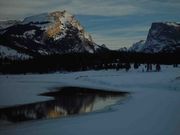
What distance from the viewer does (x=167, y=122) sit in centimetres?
2048

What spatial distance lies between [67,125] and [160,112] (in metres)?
7.13

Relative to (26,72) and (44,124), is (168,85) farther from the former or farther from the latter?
(26,72)

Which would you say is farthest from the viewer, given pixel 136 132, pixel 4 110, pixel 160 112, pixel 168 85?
pixel 168 85

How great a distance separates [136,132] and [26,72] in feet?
463

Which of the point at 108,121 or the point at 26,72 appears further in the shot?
the point at 26,72

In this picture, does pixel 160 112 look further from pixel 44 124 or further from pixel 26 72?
pixel 26 72

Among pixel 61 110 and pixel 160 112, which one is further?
pixel 61 110

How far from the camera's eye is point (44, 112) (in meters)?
28.8

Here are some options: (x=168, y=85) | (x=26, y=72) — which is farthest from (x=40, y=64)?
(x=168, y=85)

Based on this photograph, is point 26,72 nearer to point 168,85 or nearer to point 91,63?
point 91,63

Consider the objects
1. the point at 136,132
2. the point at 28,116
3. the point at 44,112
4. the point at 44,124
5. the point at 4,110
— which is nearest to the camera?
the point at 136,132

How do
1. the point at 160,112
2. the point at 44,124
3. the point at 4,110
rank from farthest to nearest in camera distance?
the point at 4,110 < the point at 160,112 < the point at 44,124

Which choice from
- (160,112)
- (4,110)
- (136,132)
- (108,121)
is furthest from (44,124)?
(4,110)

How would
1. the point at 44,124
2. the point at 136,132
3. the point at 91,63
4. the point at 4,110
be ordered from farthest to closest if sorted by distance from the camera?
the point at 91,63
the point at 4,110
the point at 44,124
the point at 136,132
